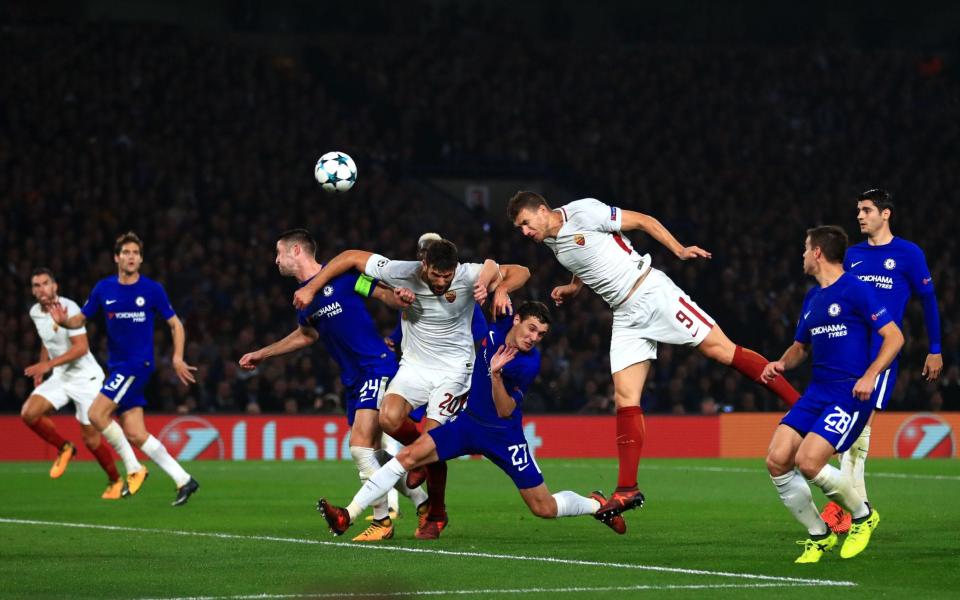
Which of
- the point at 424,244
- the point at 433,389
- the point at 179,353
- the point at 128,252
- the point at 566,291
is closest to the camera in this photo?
the point at 433,389

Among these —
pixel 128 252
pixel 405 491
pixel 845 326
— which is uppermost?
pixel 128 252

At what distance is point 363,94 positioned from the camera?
3378 cm

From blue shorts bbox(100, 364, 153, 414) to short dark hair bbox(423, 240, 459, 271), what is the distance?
561 centimetres

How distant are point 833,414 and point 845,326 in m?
0.52

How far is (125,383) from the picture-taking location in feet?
47.1

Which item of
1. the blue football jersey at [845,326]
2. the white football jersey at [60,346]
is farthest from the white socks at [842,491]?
the white football jersey at [60,346]

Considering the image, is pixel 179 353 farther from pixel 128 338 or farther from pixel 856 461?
pixel 856 461

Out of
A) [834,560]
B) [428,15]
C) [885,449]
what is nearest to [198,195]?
[428,15]

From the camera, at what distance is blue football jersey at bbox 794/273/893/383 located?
867 cm

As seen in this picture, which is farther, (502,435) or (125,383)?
(125,383)

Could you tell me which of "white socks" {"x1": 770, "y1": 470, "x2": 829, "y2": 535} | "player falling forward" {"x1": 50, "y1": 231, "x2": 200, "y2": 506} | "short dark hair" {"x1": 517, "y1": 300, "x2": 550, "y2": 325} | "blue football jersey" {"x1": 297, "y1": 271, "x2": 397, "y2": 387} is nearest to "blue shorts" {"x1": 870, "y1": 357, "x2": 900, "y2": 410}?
"white socks" {"x1": 770, "y1": 470, "x2": 829, "y2": 535}

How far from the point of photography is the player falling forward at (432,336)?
10055 millimetres

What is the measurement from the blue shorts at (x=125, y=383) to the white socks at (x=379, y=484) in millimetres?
5558

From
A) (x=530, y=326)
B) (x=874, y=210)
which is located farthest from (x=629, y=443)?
(x=874, y=210)
